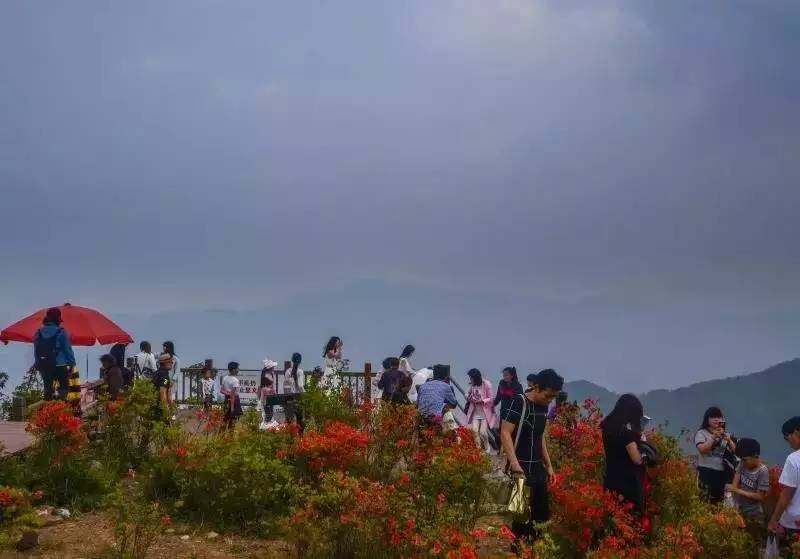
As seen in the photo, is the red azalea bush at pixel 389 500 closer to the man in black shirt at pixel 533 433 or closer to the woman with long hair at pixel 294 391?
the man in black shirt at pixel 533 433

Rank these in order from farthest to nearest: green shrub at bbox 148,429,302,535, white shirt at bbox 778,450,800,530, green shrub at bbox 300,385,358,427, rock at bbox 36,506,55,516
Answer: green shrub at bbox 300,385,358,427, rock at bbox 36,506,55,516, green shrub at bbox 148,429,302,535, white shirt at bbox 778,450,800,530

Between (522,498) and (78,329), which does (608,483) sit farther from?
(78,329)

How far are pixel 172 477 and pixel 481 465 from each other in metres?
4.06

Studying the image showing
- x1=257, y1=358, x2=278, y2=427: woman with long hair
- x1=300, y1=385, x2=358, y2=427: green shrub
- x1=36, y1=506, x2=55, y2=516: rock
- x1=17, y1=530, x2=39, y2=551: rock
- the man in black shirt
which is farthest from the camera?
x1=257, y1=358, x2=278, y2=427: woman with long hair

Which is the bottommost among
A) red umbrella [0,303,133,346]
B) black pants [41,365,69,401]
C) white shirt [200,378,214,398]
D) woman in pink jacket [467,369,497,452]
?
woman in pink jacket [467,369,497,452]

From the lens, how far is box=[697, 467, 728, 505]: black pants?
364 inches

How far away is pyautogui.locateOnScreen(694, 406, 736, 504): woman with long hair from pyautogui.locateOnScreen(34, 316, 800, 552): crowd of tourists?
12 millimetres

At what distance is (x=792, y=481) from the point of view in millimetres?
6609

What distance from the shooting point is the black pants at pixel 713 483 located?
923 cm

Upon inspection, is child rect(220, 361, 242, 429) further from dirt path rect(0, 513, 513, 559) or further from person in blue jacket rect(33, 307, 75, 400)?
dirt path rect(0, 513, 513, 559)

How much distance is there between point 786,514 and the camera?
6.81m

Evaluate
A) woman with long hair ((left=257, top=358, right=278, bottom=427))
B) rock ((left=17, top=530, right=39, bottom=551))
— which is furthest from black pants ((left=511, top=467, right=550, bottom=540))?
woman with long hair ((left=257, top=358, right=278, bottom=427))

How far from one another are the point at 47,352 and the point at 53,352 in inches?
4.1

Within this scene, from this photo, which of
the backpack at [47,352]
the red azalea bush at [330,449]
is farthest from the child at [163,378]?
the red azalea bush at [330,449]
